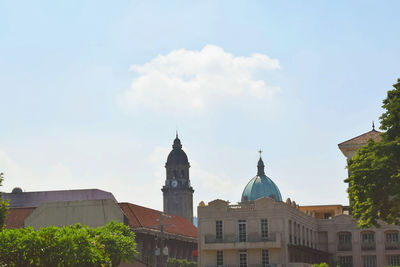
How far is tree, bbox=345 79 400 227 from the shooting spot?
1635 inches

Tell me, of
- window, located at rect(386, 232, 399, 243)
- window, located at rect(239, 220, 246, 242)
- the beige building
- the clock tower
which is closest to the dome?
the clock tower

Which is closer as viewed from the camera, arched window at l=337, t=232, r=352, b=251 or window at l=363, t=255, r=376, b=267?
window at l=363, t=255, r=376, b=267

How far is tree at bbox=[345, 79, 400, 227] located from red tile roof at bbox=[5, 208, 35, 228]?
68.6 meters

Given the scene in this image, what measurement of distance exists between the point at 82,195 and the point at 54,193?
6.12 metres

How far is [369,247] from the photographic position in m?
85.4

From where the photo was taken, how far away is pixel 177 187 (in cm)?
17300

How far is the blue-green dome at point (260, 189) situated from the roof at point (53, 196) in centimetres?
2366

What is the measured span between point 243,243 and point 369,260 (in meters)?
21.1

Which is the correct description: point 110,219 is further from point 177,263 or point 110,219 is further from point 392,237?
point 392,237

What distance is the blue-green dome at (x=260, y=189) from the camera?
389 feet

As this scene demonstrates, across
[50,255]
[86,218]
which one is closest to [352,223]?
[86,218]

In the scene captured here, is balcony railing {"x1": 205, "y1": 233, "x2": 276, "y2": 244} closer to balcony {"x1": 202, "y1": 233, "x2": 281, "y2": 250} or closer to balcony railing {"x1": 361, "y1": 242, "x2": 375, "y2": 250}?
balcony {"x1": 202, "y1": 233, "x2": 281, "y2": 250}

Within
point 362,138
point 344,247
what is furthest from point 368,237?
point 362,138

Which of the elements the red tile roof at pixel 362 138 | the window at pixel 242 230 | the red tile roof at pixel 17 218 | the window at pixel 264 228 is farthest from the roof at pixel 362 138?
the red tile roof at pixel 17 218
